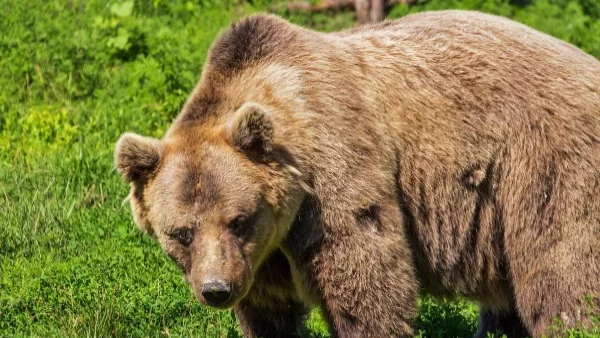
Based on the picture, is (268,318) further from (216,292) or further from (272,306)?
(216,292)

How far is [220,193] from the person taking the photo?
572 cm

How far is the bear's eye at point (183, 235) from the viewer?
5.74 meters

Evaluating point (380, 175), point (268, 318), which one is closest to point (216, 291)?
point (268, 318)

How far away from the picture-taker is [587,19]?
13109 millimetres

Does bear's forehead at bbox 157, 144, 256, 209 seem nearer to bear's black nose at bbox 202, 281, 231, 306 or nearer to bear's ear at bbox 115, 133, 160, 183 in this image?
bear's ear at bbox 115, 133, 160, 183

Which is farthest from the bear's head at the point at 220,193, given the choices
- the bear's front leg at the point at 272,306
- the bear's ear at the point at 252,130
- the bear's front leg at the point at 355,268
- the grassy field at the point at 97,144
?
the grassy field at the point at 97,144

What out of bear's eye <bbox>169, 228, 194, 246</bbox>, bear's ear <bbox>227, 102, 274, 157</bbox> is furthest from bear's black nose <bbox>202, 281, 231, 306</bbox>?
bear's ear <bbox>227, 102, 274, 157</bbox>

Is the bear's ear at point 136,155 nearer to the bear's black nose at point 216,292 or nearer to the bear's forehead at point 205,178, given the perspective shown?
the bear's forehead at point 205,178

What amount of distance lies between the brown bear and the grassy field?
60 centimetres

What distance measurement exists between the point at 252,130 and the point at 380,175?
0.76 metres

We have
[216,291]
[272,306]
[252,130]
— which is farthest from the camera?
[272,306]

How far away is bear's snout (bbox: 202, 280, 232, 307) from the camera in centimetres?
554

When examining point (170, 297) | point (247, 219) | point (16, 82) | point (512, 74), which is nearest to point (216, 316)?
point (170, 297)

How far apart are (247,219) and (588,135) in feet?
6.59
